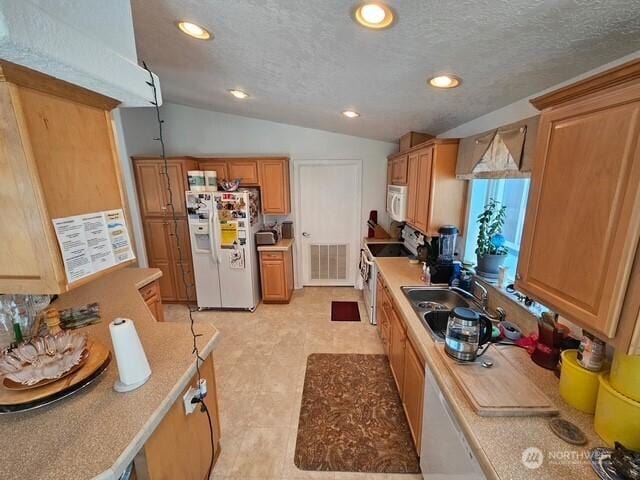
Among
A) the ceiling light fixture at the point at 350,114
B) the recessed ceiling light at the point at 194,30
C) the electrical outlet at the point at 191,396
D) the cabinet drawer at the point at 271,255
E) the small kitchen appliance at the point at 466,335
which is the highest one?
the recessed ceiling light at the point at 194,30

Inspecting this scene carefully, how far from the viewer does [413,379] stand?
1.76m

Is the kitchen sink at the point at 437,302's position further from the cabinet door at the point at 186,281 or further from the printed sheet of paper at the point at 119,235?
the cabinet door at the point at 186,281

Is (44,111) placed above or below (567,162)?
above

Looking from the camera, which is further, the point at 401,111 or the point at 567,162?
the point at 401,111

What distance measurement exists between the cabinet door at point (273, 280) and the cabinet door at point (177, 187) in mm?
1336

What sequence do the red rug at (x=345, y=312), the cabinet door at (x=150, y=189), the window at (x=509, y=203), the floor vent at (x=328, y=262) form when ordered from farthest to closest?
the floor vent at (x=328, y=262), the cabinet door at (x=150, y=189), the red rug at (x=345, y=312), the window at (x=509, y=203)

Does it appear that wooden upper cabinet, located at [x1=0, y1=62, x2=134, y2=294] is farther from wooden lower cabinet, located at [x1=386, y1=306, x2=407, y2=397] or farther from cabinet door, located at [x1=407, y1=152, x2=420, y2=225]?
cabinet door, located at [x1=407, y1=152, x2=420, y2=225]

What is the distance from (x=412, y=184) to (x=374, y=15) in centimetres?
190

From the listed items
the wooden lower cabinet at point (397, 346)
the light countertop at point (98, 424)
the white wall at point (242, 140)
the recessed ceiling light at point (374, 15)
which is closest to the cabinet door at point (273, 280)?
the white wall at point (242, 140)

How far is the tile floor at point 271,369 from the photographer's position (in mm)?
1752

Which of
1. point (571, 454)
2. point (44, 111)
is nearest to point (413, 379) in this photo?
point (571, 454)

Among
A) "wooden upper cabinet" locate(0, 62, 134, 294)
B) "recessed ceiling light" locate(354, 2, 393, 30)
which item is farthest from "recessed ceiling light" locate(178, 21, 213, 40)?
"recessed ceiling light" locate(354, 2, 393, 30)

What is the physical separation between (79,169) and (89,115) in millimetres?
217

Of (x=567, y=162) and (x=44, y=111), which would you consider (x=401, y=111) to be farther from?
(x=44, y=111)
